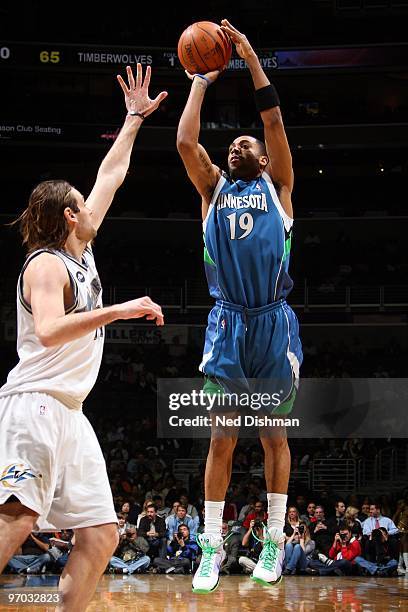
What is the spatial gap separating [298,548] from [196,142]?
8355mm

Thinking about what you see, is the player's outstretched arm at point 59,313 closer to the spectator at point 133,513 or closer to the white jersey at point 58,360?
the white jersey at point 58,360

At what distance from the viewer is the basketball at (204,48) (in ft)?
17.8

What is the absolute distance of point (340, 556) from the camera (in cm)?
1245

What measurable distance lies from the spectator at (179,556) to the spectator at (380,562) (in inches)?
95.0

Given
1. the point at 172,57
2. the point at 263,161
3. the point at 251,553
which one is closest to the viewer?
the point at 263,161

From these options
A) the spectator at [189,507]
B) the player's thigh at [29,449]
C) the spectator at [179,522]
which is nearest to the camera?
the player's thigh at [29,449]

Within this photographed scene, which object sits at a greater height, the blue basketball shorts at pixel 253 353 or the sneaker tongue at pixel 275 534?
the blue basketball shorts at pixel 253 353

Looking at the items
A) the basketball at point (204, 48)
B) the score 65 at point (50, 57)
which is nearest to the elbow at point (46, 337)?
the basketball at point (204, 48)

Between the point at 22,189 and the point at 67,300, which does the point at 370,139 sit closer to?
the point at 22,189

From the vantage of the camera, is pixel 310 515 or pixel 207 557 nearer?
pixel 207 557

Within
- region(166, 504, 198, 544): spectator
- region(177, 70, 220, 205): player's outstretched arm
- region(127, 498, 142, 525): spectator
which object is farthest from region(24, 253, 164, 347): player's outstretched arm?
region(127, 498, 142, 525): spectator

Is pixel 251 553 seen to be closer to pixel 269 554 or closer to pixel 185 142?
pixel 269 554

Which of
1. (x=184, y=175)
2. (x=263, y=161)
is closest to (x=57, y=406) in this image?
(x=263, y=161)

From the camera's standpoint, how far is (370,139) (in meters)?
20.9
